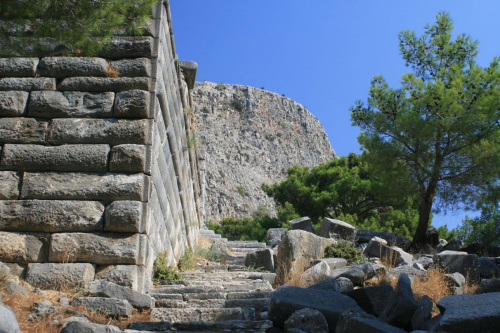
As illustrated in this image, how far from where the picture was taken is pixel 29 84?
6066 millimetres

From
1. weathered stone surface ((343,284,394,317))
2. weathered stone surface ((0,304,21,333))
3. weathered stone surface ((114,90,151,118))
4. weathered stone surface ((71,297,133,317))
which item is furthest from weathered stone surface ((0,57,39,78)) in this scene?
weathered stone surface ((343,284,394,317))

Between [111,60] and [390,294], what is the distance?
3.93 meters

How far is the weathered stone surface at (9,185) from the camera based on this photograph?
222 inches

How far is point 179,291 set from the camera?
18.6 ft

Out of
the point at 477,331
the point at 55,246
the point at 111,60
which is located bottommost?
the point at 477,331

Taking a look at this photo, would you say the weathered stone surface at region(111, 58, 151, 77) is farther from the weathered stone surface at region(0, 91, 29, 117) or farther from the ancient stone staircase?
the ancient stone staircase

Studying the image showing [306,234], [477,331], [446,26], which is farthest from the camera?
[446,26]

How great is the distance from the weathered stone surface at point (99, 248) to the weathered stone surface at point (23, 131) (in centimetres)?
115

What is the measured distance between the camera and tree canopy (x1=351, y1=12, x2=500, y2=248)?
12.3 m

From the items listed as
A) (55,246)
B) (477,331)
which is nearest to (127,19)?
(55,246)

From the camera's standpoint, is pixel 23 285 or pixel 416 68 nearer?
pixel 23 285

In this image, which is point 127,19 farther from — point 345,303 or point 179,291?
point 345,303

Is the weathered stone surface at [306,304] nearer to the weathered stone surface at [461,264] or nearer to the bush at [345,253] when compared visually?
the weathered stone surface at [461,264]

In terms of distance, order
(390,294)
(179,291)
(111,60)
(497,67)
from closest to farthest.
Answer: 1. (390,294)
2. (179,291)
3. (111,60)
4. (497,67)
